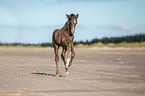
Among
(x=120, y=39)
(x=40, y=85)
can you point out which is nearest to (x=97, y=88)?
(x=40, y=85)

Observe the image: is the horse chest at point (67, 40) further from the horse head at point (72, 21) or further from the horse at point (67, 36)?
the horse head at point (72, 21)

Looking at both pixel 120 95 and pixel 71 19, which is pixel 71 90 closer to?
pixel 120 95

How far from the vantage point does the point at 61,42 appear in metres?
13.0

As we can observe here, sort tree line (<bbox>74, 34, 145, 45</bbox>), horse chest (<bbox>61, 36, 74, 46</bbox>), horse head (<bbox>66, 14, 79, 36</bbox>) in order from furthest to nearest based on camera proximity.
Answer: tree line (<bbox>74, 34, 145, 45</bbox>) < horse chest (<bbox>61, 36, 74, 46</bbox>) < horse head (<bbox>66, 14, 79, 36</bbox>)

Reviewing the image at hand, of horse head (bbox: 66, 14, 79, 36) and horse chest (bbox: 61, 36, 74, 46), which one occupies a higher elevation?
horse head (bbox: 66, 14, 79, 36)

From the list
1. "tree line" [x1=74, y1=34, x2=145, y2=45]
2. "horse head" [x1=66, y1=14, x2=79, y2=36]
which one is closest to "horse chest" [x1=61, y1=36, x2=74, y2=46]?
"horse head" [x1=66, y1=14, x2=79, y2=36]

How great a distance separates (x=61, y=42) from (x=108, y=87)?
380cm

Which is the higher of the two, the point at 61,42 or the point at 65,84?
the point at 61,42

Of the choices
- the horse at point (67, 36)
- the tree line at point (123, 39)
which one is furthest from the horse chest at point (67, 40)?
the tree line at point (123, 39)

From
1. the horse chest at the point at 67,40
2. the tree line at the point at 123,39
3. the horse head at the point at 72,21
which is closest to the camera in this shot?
the horse head at the point at 72,21

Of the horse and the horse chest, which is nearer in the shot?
the horse

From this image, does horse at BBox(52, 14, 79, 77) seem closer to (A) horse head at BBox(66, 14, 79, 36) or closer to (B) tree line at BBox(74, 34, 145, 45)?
(A) horse head at BBox(66, 14, 79, 36)

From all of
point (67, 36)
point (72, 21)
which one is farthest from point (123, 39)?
point (72, 21)

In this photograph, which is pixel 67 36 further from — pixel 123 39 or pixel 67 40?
pixel 123 39
